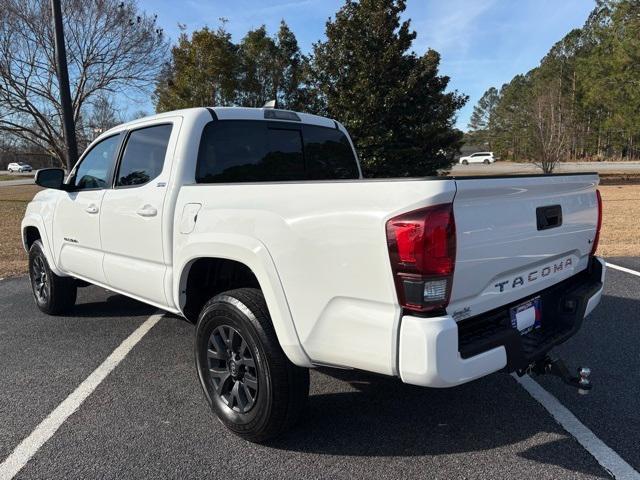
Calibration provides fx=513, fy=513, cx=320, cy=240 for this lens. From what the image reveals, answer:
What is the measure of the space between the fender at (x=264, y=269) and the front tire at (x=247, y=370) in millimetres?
120

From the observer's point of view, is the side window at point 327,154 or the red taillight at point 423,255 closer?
the red taillight at point 423,255

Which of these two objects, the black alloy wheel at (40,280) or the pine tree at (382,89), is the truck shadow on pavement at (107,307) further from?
the pine tree at (382,89)

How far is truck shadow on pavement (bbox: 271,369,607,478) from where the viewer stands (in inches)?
109

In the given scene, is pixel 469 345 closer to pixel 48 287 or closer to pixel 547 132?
pixel 48 287

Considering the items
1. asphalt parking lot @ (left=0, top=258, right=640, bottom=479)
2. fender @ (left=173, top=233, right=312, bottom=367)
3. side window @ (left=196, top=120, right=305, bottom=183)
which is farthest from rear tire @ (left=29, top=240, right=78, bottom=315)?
fender @ (left=173, top=233, right=312, bottom=367)

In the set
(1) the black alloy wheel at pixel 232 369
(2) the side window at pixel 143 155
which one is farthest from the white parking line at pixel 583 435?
(2) the side window at pixel 143 155

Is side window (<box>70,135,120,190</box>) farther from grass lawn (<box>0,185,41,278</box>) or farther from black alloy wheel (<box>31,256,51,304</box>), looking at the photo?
grass lawn (<box>0,185,41,278</box>)

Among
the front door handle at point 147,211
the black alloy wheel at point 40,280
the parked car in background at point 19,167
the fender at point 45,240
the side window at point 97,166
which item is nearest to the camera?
the front door handle at point 147,211

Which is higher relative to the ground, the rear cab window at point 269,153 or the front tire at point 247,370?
the rear cab window at point 269,153

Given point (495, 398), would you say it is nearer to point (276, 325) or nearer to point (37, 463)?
point (276, 325)

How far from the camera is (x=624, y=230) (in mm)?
10766

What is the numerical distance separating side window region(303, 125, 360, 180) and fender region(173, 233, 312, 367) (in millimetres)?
1332

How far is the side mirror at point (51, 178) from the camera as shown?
4473mm

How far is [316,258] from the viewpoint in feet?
7.95
